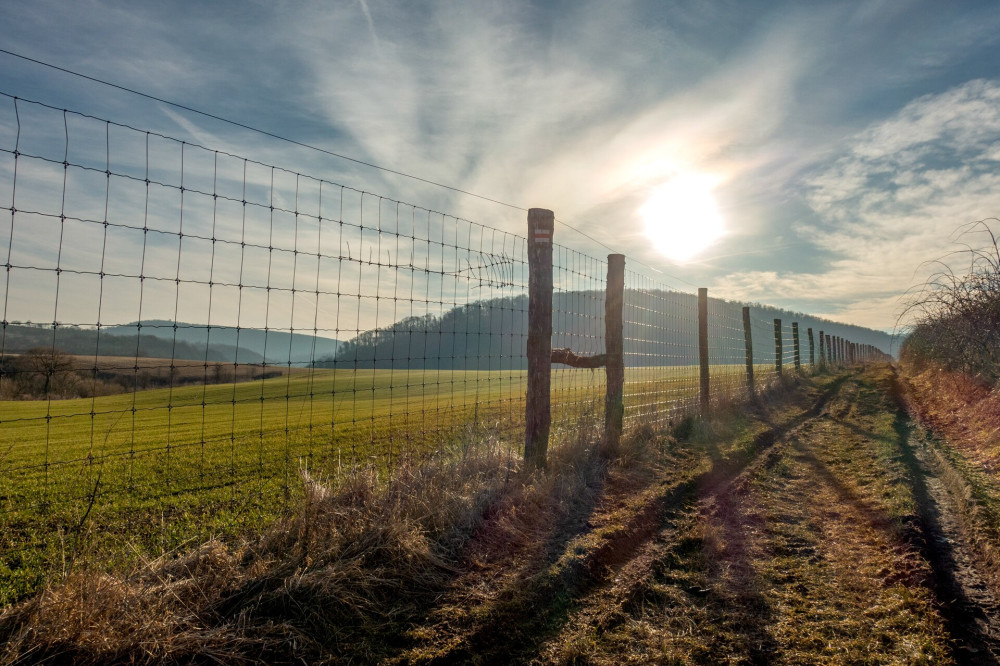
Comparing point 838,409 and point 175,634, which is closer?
point 175,634

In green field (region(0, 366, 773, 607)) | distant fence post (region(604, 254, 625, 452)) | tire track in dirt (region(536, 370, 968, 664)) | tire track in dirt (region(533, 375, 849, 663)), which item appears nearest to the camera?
tire track in dirt (region(536, 370, 968, 664))

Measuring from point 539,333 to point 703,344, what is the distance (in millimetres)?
6775

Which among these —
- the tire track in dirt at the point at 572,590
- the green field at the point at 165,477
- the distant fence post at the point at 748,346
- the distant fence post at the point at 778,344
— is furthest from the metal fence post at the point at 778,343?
the tire track in dirt at the point at 572,590

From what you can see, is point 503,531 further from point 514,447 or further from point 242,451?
point 242,451

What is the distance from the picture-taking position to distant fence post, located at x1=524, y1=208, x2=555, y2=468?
20.2 feet

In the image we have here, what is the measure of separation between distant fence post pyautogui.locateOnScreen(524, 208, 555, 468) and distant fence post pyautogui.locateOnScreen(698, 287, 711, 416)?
5879 mm

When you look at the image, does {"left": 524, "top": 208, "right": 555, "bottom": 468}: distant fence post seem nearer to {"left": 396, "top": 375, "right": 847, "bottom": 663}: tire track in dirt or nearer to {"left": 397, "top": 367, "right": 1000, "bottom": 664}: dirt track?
{"left": 397, "top": 367, "right": 1000, "bottom": 664}: dirt track

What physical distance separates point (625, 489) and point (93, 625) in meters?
4.80

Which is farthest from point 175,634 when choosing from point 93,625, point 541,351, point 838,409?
point 838,409

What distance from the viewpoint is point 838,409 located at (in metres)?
13.0

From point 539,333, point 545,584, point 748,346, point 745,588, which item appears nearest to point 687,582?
point 745,588

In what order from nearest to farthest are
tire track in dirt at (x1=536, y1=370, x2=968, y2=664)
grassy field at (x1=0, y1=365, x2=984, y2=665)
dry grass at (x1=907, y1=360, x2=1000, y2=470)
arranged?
grassy field at (x1=0, y1=365, x2=984, y2=665) < tire track in dirt at (x1=536, y1=370, x2=968, y2=664) < dry grass at (x1=907, y1=360, x2=1000, y2=470)

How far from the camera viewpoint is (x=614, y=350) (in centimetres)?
776

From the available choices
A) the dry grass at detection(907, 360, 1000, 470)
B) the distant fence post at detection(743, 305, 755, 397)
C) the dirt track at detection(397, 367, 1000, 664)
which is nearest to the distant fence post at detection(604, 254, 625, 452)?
the dirt track at detection(397, 367, 1000, 664)
